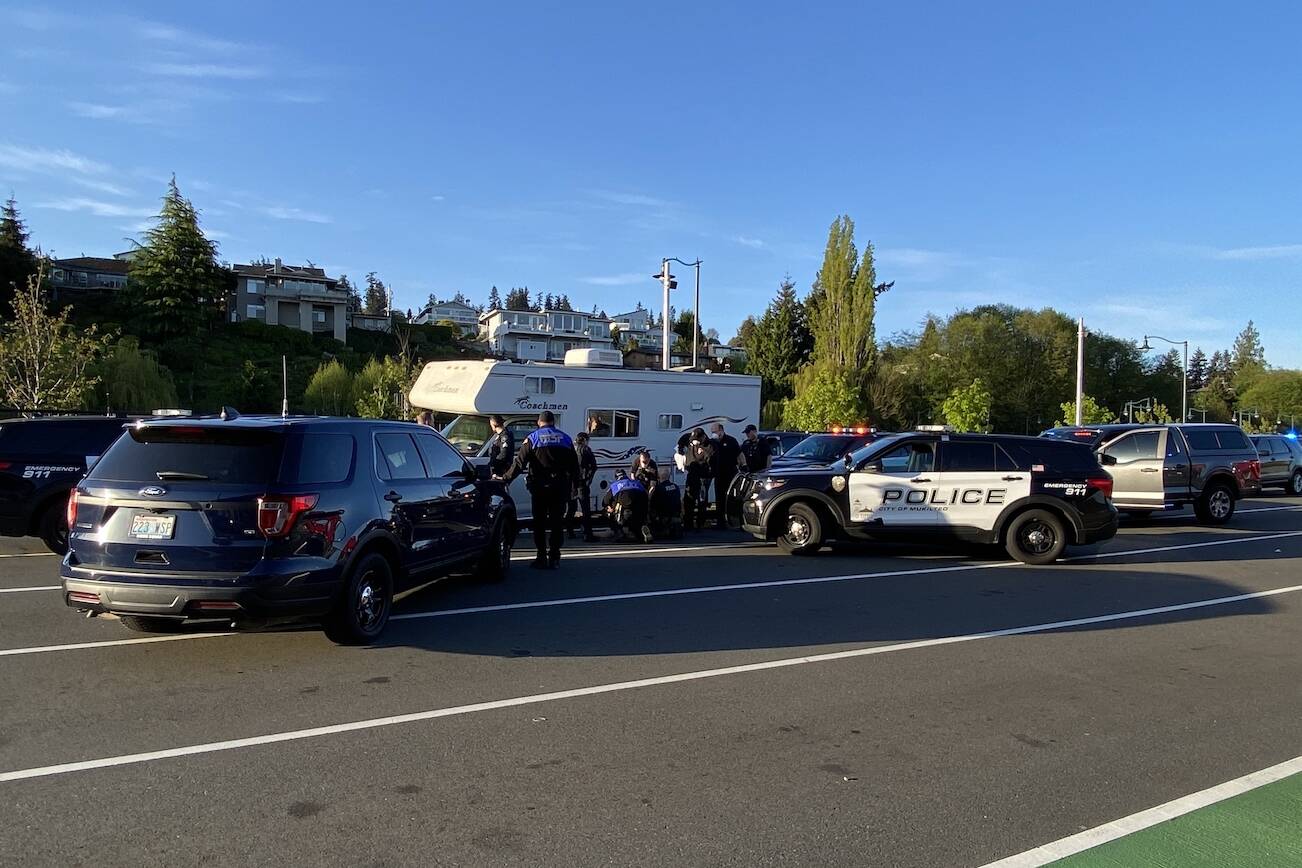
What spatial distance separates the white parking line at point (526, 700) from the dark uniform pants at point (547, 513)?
4408 millimetres

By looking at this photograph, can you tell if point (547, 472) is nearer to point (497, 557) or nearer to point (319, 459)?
point (497, 557)

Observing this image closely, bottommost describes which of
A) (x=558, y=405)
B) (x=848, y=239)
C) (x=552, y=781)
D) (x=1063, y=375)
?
(x=552, y=781)

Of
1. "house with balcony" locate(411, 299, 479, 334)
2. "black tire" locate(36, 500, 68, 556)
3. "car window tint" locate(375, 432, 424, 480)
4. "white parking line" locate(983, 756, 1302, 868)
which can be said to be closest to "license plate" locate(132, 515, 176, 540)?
"car window tint" locate(375, 432, 424, 480)

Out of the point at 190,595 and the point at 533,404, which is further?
the point at 533,404

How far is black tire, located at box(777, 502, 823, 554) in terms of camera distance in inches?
513

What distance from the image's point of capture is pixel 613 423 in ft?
54.6

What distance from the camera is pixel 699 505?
53.6 ft

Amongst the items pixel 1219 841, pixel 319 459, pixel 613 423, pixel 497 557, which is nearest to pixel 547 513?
Answer: pixel 497 557

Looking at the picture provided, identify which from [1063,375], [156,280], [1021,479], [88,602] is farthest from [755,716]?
[1063,375]

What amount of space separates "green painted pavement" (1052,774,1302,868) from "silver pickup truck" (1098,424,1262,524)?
14223 mm

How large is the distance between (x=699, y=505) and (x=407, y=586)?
28.5 feet

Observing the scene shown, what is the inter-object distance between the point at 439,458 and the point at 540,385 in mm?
6633

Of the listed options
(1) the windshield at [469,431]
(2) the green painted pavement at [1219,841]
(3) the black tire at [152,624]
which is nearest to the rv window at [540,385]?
(1) the windshield at [469,431]

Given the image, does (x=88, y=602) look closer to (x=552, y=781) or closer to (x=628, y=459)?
(x=552, y=781)
